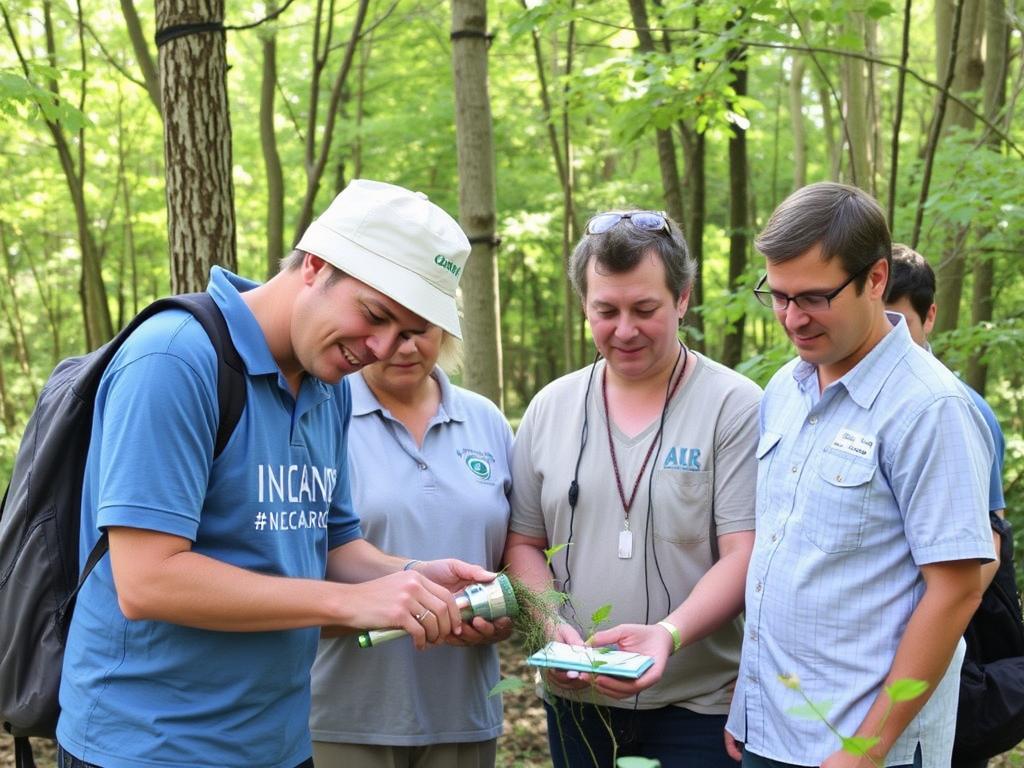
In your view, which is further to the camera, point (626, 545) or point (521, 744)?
point (521, 744)

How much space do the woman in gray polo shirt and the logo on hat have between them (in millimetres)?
596

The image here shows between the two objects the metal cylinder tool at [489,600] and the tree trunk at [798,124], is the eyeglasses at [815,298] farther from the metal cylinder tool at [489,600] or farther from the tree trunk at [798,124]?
A: the tree trunk at [798,124]

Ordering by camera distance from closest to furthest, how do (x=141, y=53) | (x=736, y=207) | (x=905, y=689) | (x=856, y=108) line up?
(x=905, y=689) → (x=141, y=53) → (x=736, y=207) → (x=856, y=108)

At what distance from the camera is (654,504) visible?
8.41 feet

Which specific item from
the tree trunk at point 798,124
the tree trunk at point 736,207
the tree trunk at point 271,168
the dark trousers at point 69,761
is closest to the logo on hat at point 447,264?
the dark trousers at point 69,761

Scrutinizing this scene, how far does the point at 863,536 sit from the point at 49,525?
65.5 inches

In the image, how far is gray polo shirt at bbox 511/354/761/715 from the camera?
8.38 ft

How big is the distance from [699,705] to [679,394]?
2.71ft

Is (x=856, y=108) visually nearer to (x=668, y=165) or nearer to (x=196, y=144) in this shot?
(x=668, y=165)

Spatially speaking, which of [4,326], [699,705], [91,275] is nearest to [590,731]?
[699,705]

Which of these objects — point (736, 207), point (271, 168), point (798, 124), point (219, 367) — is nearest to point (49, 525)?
point (219, 367)

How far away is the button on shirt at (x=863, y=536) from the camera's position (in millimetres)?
1934

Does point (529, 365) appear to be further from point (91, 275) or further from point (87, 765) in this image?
point (87, 765)

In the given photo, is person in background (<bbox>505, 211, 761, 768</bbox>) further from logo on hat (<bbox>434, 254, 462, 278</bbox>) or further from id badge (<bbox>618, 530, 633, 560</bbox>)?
logo on hat (<bbox>434, 254, 462, 278</bbox>)
